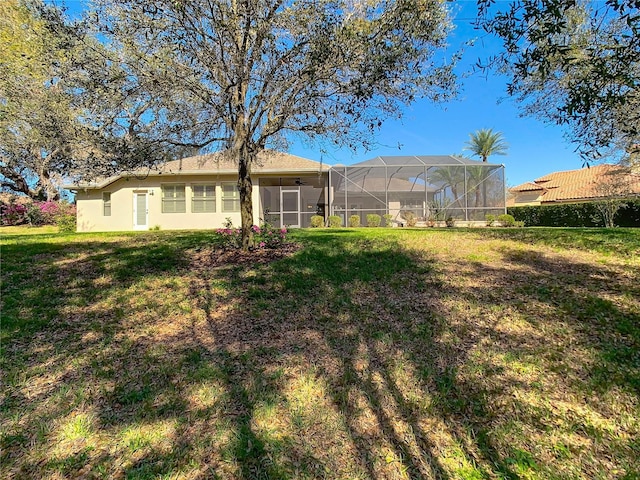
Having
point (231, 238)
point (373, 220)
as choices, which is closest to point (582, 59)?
point (231, 238)

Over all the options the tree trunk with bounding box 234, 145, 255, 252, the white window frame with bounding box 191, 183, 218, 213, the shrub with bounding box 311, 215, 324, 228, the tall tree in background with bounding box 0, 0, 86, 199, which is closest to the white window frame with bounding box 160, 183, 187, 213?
the white window frame with bounding box 191, 183, 218, 213

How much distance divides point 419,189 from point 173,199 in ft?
42.1

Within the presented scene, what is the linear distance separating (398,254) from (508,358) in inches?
153

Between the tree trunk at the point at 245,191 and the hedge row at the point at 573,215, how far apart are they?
59.0ft

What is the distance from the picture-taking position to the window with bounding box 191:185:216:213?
1708 centimetres

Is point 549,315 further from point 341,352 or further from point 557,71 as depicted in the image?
point 557,71

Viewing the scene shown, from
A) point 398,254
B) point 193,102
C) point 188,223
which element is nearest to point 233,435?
point 398,254

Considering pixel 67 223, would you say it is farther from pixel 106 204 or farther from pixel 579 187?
pixel 579 187

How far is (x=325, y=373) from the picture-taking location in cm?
326

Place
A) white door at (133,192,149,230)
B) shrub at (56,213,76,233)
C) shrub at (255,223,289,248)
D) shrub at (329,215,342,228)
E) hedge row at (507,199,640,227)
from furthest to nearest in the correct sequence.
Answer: shrub at (56,213,76,233) → white door at (133,192,149,230) → hedge row at (507,199,640,227) → shrub at (329,215,342,228) → shrub at (255,223,289,248)

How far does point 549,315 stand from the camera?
4148mm

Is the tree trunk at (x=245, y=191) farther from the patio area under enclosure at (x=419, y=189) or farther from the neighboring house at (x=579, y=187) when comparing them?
the neighboring house at (x=579, y=187)

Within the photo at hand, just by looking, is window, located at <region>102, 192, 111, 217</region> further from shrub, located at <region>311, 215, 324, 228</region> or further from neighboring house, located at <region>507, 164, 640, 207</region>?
neighboring house, located at <region>507, 164, 640, 207</region>

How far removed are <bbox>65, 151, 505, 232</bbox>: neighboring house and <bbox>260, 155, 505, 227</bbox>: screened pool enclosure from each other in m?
0.05
